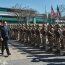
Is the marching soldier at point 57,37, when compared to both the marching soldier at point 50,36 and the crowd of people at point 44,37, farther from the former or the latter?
the marching soldier at point 50,36

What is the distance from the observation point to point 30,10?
289ft

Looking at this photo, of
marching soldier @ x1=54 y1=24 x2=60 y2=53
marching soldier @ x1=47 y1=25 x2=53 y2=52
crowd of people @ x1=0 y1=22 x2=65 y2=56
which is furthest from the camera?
marching soldier @ x1=47 y1=25 x2=53 y2=52

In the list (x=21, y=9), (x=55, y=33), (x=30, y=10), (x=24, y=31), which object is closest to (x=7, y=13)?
(x=30, y=10)

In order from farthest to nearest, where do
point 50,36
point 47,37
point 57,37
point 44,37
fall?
1. point 44,37
2. point 47,37
3. point 50,36
4. point 57,37

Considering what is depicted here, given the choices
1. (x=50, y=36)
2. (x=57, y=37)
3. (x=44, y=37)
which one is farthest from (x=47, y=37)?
(x=57, y=37)

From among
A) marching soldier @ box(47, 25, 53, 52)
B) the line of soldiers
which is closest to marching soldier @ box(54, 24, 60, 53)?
the line of soldiers

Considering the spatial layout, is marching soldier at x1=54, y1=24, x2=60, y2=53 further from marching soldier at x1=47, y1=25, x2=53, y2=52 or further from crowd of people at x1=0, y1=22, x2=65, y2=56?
marching soldier at x1=47, y1=25, x2=53, y2=52

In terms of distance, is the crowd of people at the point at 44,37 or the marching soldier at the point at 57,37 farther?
the marching soldier at the point at 57,37

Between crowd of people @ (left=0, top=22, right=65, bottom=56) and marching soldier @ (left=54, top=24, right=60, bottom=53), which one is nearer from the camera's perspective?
crowd of people @ (left=0, top=22, right=65, bottom=56)

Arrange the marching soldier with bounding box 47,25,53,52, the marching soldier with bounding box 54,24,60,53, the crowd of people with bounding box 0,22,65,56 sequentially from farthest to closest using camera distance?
the marching soldier with bounding box 47,25,53,52, the marching soldier with bounding box 54,24,60,53, the crowd of people with bounding box 0,22,65,56

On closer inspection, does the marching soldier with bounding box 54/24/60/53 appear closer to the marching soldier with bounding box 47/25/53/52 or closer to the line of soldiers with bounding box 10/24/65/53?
the line of soldiers with bounding box 10/24/65/53

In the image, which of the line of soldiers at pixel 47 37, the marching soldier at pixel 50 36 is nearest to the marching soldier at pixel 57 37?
the line of soldiers at pixel 47 37

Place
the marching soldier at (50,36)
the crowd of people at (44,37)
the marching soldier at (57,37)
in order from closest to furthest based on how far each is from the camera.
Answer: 1. the crowd of people at (44,37)
2. the marching soldier at (57,37)
3. the marching soldier at (50,36)

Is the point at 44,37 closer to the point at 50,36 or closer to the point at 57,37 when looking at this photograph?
the point at 50,36
